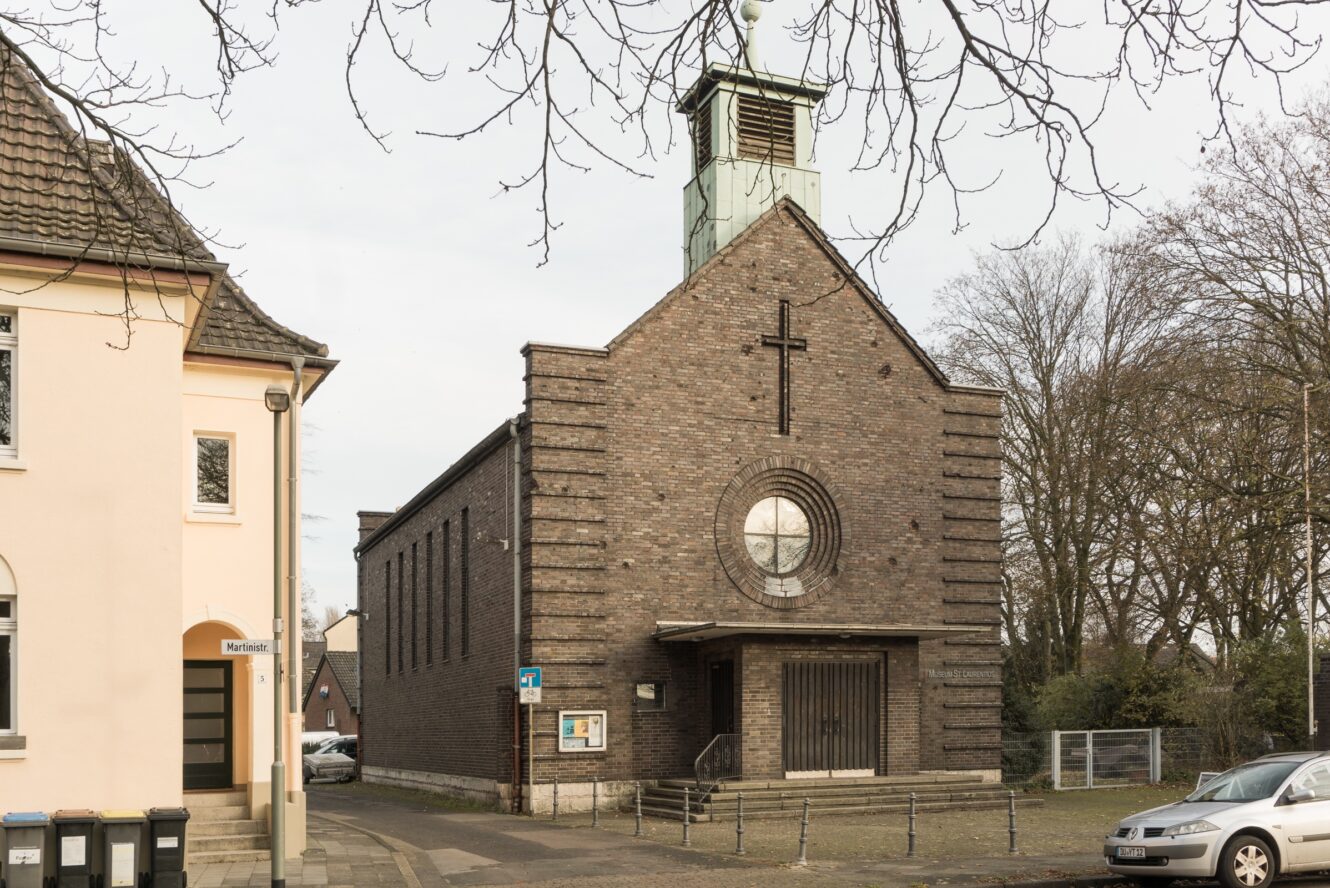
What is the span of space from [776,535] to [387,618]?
1840cm

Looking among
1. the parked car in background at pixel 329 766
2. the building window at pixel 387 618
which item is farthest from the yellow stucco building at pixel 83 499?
the parked car in background at pixel 329 766

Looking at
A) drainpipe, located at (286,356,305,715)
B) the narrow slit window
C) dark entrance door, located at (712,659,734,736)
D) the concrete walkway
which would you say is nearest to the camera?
the concrete walkway

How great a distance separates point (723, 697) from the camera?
29156 millimetres

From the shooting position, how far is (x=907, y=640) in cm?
2966

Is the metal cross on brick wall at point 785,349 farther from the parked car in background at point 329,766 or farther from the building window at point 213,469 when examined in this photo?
the parked car in background at point 329,766

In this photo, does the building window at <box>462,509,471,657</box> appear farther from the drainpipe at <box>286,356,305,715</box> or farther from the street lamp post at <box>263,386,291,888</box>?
the street lamp post at <box>263,386,291,888</box>

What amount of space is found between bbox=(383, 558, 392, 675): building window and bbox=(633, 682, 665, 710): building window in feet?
56.7

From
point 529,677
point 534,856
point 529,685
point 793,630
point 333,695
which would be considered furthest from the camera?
point 333,695

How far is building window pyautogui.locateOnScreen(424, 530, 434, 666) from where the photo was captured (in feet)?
127

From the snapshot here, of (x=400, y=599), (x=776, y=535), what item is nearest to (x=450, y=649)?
(x=400, y=599)

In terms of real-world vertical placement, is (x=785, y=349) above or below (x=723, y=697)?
above

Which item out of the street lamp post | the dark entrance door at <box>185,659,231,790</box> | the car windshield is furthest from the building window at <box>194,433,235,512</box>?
the car windshield

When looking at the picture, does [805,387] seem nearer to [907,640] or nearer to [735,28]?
[907,640]

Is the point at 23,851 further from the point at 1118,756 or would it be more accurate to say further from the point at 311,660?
the point at 311,660
